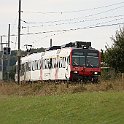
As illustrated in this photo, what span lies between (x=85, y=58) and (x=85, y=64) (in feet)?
1.54

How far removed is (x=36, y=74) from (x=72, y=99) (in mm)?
24819

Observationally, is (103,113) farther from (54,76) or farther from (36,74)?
(36,74)

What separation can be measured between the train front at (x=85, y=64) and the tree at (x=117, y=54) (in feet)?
29.7

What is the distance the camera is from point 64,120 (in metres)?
18.0

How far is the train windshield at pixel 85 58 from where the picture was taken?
36.8 metres

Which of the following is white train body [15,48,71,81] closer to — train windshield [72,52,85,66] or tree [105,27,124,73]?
train windshield [72,52,85,66]

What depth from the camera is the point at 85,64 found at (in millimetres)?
37219

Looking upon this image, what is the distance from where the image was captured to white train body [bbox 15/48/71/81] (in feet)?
123

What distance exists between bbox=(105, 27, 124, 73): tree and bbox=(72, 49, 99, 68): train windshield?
9106 millimetres

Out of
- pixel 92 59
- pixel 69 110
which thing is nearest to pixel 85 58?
pixel 92 59

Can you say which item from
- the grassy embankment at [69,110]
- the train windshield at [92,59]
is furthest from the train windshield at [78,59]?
the grassy embankment at [69,110]

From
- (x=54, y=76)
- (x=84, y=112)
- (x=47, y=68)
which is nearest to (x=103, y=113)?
(x=84, y=112)

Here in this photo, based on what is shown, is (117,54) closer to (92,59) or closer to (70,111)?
(92,59)

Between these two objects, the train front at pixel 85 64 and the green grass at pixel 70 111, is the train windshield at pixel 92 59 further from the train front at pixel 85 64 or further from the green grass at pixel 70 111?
the green grass at pixel 70 111
